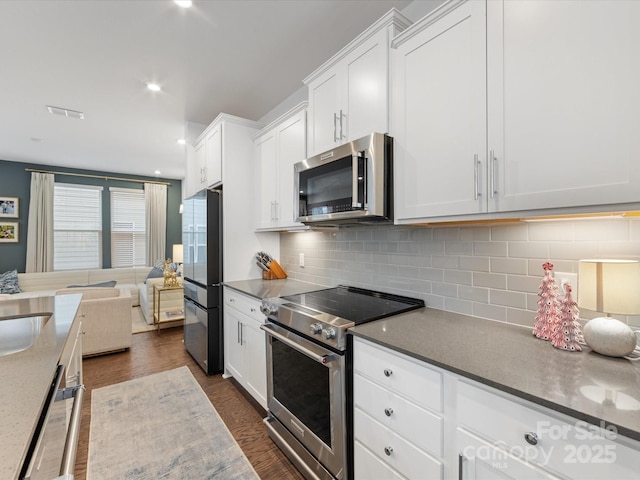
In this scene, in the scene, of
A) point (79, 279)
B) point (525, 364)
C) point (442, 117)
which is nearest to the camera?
point (525, 364)

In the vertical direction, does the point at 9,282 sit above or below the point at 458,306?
below

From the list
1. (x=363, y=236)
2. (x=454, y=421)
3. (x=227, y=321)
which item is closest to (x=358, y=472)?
(x=454, y=421)

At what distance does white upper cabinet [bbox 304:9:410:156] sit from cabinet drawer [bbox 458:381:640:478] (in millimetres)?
1307

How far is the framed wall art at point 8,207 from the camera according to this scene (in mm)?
5344

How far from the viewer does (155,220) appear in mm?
6730

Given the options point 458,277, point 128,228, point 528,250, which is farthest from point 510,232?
point 128,228

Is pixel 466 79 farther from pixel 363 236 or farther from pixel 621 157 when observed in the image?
pixel 363 236

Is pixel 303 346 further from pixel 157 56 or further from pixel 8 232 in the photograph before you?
pixel 8 232

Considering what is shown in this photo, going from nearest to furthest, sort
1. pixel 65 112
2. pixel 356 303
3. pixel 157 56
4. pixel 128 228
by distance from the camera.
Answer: pixel 356 303 < pixel 157 56 < pixel 65 112 < pixel 128 228

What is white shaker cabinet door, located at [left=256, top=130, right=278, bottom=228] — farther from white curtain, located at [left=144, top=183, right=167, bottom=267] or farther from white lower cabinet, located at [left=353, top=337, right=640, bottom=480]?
white curtain, located at [left=144, top=183, right=167, bottom=267]

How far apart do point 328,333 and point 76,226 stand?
6.78 m

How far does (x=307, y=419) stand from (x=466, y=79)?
6.20 feet

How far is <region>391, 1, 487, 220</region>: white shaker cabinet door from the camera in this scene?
1241 mm

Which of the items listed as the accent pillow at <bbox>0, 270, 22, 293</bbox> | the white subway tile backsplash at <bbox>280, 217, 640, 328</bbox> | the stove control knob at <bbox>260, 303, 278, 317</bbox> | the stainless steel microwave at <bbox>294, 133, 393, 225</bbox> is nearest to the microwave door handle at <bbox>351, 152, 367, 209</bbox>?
the stainless steel microwave at <bbox>294, 133, 393, 225</bbox>
